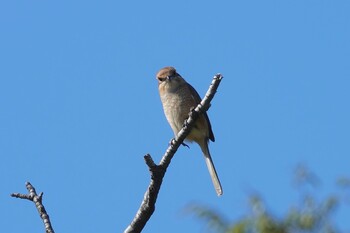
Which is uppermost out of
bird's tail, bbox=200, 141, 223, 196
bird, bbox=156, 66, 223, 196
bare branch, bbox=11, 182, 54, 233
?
bird, bbox=156, 66, 223, 196

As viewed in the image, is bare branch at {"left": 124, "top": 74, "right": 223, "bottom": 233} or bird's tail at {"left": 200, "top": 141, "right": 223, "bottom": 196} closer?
bare branch at {"left": 124, "top": 74, "right": 223, "bottom": 233}

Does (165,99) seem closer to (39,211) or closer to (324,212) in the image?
(39,211)

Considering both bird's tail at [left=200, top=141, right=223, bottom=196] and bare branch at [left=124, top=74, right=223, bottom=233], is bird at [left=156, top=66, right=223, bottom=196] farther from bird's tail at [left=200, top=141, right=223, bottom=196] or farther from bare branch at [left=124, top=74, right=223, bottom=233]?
bare branch at [left=124, top=74, right=223, bottom=233]

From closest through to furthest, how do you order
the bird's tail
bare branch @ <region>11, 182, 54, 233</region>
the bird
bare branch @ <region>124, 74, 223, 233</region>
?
1. bare branch @ <region>11, 182, 54, 233</region>
2. bare branch @ <region>124, 74, 223, 233</region>
3. the bird's tail
4. the bird

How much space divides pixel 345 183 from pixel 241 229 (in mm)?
613

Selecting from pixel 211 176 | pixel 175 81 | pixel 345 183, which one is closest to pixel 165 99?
pixel 175 81

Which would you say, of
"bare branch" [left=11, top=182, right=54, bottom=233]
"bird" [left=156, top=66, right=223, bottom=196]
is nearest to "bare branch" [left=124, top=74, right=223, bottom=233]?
"bare branch" [left=11, top=182, right=54, bottom=233]

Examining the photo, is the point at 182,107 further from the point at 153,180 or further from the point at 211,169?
the point at 153,180

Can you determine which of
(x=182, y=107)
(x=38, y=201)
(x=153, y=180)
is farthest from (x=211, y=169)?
(x=38, y=201)

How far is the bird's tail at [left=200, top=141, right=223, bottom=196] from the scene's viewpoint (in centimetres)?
711

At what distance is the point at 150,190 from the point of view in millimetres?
4898

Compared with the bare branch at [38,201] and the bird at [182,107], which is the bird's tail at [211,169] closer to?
the bird at [182,107]

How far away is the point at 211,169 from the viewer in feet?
25.0

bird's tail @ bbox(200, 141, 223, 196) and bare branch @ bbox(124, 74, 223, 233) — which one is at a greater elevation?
bird's tail @ bbox(200, 141, 223, 196)
